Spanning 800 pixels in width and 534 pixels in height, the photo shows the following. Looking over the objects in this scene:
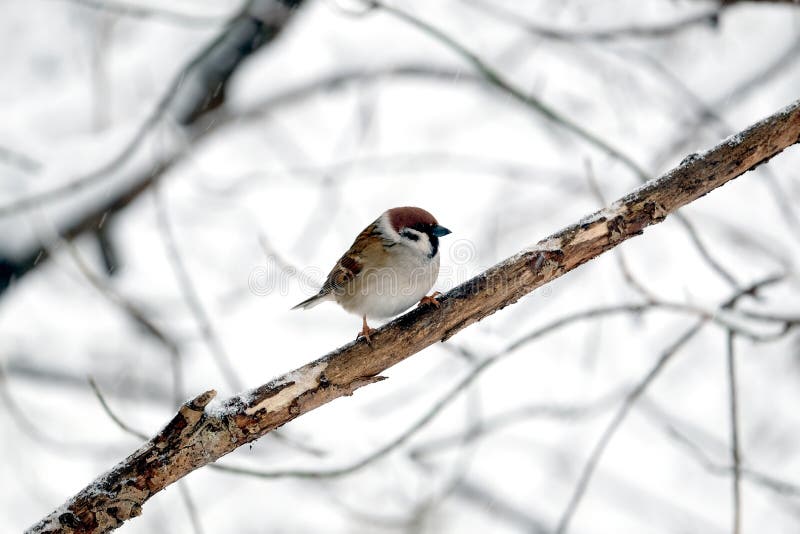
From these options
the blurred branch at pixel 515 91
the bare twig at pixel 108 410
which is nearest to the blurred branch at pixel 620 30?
the blurred branch at pixel 515 91

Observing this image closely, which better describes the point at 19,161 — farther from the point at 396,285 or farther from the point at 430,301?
the point at 430,301

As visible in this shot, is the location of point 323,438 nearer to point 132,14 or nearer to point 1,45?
point 132,14

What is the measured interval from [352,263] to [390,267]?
30 centimetres

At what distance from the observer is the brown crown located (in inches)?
134

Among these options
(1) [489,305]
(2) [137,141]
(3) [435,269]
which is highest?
(2) [137,141]

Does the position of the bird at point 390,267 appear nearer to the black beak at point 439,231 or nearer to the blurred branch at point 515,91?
the black beak at point 439,231

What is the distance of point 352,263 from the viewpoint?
350 centimetres

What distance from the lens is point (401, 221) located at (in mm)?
3445

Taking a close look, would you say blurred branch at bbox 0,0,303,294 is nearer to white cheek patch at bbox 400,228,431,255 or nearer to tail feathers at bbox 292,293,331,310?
tail feathers at bbox 292,293,331,310

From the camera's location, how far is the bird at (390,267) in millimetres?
3180

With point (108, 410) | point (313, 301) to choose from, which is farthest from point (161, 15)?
point (108, 410)

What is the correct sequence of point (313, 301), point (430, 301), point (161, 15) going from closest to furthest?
1. point (430, 301)
2. point (313, 301)
3. point (161, 15)

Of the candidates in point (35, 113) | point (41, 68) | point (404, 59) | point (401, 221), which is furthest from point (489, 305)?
point (41, 68)

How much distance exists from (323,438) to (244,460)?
0.58m
